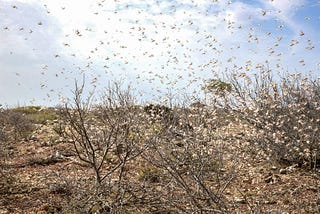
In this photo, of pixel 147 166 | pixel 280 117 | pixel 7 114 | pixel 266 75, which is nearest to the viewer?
pixel 147 166

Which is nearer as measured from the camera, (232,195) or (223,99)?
(232,195)

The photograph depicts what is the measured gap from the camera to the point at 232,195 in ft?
25.5

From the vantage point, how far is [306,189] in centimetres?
783

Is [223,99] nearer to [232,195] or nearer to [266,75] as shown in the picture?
[266,75]

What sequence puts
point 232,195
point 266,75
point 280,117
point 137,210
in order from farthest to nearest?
point 266,75 → point 280,117 → point 232,195 → point 137,210

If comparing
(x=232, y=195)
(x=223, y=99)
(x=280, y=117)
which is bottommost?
(x=232, y=195)

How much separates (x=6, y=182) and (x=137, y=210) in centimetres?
365

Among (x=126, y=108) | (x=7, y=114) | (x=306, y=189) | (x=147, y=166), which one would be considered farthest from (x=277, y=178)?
(x=7, y=114)

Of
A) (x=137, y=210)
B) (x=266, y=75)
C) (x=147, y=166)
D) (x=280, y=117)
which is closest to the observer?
(x=137, y=210)

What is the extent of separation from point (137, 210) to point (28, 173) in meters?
4.14

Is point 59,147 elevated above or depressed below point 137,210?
above

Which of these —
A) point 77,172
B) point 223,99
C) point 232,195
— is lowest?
point 232,195

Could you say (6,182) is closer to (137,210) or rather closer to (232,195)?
(137,210)

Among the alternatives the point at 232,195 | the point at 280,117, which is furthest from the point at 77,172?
the point at 280,117
